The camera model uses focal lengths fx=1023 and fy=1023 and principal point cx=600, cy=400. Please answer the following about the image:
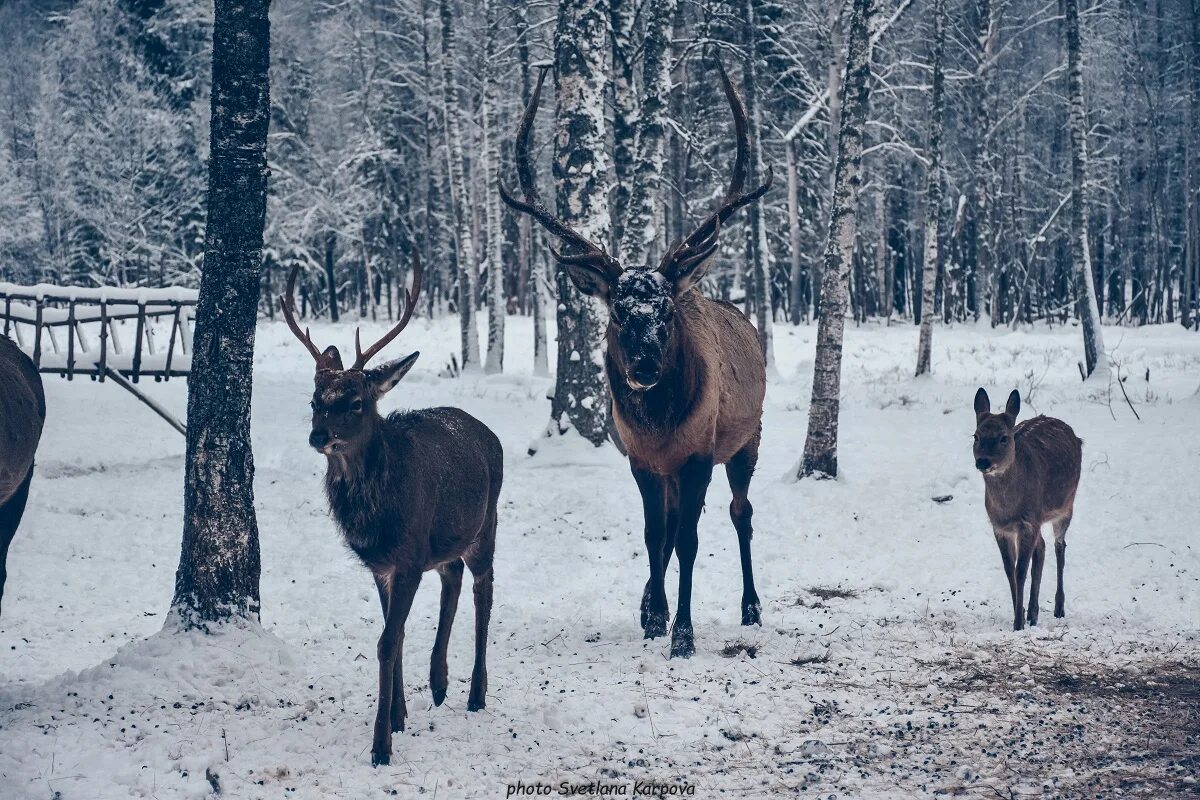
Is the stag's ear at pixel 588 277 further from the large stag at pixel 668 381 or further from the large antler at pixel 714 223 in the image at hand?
the large antler at pixel 714 223

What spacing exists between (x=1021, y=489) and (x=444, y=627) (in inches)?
195

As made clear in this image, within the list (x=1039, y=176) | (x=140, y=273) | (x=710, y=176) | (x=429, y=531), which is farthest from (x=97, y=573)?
(x=1039, y=176)

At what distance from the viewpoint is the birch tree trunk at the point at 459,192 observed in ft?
74.3

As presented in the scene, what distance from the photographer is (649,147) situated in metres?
14.0

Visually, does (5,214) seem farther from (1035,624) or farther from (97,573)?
(1035,624)

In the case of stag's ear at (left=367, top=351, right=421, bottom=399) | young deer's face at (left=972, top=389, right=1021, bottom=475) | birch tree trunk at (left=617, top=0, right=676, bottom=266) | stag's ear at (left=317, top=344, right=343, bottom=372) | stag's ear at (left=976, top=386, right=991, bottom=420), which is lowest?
young deer's face at (left=972, top=389, right=1021, bottom=475)

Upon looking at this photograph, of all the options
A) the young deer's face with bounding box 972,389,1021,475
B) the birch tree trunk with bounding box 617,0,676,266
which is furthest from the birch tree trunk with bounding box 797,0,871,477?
the young deer's face with bounding box 972,389,1021,475

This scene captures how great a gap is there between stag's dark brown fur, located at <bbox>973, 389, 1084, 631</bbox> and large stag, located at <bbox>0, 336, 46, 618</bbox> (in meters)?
6.91

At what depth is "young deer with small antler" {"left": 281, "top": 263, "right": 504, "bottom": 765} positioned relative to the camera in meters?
5.38

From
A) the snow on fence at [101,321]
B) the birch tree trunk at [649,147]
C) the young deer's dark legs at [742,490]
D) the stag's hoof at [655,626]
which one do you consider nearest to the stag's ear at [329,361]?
the stag's hoof at [655,626]

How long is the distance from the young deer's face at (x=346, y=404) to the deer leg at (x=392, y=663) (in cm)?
77

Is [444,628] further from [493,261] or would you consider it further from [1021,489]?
Answer: [493,261]

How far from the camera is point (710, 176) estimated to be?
32094mm

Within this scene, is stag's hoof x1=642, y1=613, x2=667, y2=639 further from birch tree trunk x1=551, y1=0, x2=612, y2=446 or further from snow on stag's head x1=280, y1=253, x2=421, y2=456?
birch tree trunk x1=551, y1=0, x2=612, y2=446
